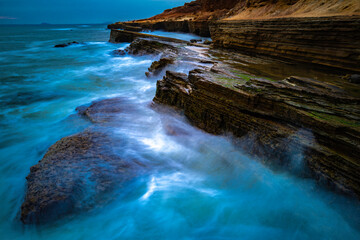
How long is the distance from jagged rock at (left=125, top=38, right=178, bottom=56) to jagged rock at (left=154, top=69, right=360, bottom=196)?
26.8 feet

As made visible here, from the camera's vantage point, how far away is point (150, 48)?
49.3ft

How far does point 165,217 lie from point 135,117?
11.9ft

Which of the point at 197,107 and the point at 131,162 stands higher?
the point at 197,107

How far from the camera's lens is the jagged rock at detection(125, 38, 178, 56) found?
43.4 ft

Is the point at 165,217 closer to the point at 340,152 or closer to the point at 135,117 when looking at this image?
the point at 340,152

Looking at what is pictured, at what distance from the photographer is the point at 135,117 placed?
6.12 metres

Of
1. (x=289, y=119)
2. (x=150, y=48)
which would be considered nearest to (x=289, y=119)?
(x=289, y=119)

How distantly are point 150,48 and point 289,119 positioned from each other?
1351 cm

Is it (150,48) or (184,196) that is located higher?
(150,48)

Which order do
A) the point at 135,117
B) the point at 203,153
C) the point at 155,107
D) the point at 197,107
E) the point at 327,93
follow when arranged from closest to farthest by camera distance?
1. the point at 327,93
2. the point at 203,153
3. the point at 197,107
4. the point at 135,117
5. the point at 155,107

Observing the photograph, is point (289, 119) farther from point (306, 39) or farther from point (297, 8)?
point (297, 8)

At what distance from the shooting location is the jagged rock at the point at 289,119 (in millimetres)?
2938

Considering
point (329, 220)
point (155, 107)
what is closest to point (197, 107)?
point (155, 107)

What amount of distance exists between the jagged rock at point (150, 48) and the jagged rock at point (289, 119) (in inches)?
322
